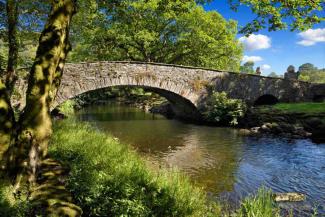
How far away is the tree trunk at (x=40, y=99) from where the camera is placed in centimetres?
602

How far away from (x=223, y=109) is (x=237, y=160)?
1175 cm

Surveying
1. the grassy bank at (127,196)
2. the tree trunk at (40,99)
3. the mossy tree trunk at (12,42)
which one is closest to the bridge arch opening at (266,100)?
the mossy tree trunk at (12,42)

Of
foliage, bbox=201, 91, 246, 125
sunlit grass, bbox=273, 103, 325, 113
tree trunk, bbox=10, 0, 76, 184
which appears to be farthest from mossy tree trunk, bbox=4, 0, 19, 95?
sunlit grass, bbox=273, 103, 325, 113

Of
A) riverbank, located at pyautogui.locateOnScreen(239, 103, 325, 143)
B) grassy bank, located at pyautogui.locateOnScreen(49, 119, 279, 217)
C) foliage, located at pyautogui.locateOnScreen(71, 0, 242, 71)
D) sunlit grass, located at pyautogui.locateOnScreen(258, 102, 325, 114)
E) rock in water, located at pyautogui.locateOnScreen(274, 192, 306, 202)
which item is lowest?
rock in water, located at pyautogui.locateOnScreen(274, 192, 306, 202)

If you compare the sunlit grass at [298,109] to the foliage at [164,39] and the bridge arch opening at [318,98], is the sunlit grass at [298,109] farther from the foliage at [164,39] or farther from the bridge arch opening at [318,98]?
the foliage at [164,39]

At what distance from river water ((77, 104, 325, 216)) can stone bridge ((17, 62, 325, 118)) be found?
13.6ft

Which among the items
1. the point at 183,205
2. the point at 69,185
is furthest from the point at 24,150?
the point at 183,205

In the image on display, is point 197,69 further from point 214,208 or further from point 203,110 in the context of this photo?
point 214,208

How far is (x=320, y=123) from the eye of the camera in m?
19.8

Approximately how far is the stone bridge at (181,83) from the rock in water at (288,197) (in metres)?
16.3

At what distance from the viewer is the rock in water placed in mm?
8547

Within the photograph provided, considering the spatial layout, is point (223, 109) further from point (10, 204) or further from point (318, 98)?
point (10, 204)

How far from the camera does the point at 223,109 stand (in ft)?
81.8

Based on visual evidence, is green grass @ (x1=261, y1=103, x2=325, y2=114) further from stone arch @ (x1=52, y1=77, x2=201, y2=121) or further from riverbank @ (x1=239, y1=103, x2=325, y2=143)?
stone arch @ (x1=52, y1=77, x2=201, y2=121)
